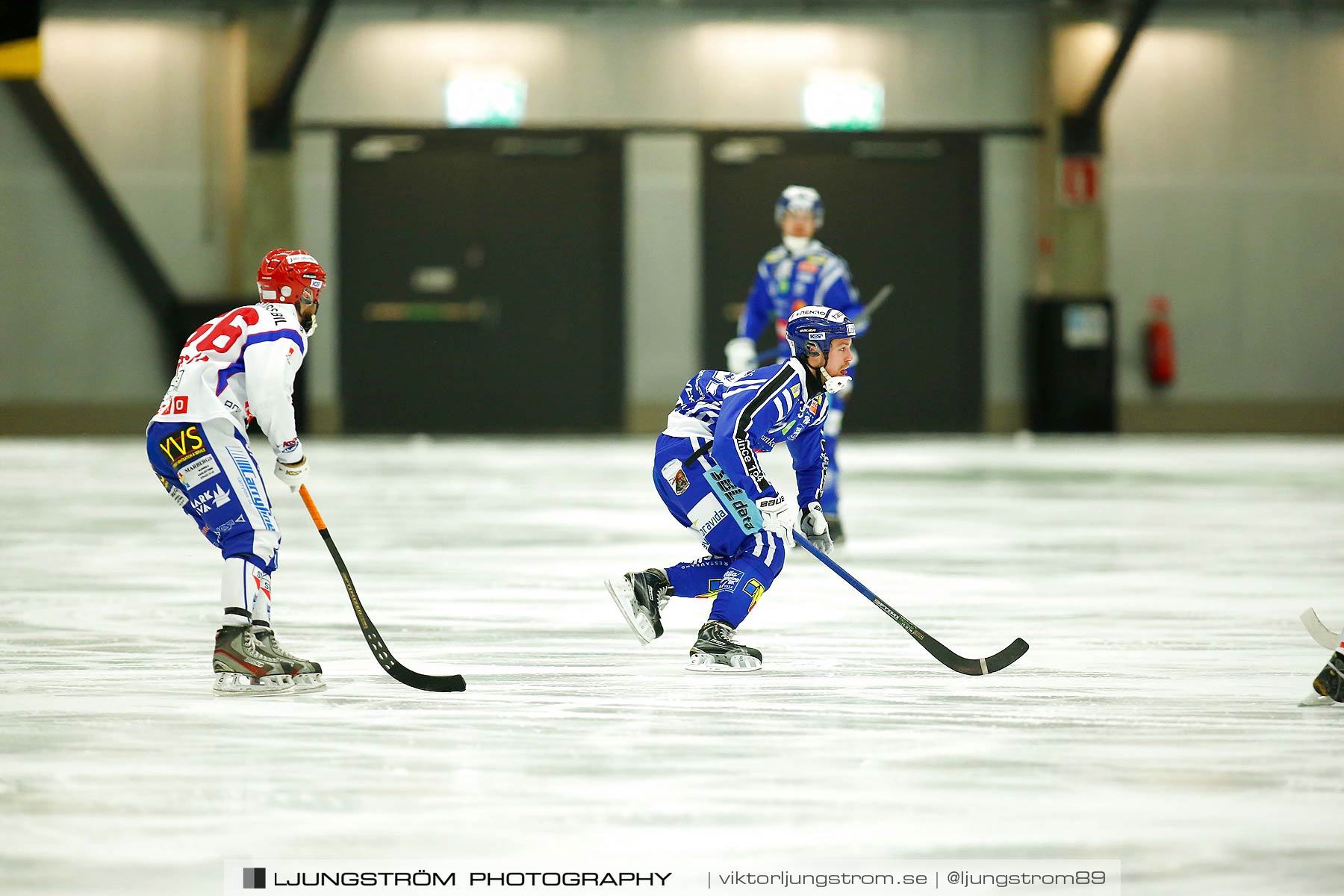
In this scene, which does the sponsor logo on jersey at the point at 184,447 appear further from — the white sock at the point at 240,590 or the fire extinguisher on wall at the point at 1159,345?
the fire extinguisher on wall at the point at 1159,345

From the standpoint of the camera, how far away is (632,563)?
8508 mm

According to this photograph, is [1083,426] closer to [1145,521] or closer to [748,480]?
[1145,521]

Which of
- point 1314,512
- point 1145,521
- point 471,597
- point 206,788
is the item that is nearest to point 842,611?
point 471,597

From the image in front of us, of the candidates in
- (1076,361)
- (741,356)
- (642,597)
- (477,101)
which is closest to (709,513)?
(642,597)

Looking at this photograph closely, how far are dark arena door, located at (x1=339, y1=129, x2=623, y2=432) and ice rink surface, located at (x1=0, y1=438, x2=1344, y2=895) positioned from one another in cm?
1057

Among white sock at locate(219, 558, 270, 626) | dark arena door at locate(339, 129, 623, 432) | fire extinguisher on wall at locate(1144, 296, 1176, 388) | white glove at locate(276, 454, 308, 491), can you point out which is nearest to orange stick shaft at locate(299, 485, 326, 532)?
white glove at locate(276, 454, 308, 491)

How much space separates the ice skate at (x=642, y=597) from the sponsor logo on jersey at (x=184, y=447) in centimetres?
134

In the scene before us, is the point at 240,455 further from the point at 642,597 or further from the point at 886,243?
the point at 886,243

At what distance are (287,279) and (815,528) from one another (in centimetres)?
175

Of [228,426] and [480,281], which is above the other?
[480,281]

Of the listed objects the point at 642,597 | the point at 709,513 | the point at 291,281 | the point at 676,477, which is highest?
the point at 291,281

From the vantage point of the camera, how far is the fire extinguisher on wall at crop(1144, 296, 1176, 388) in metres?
21.5

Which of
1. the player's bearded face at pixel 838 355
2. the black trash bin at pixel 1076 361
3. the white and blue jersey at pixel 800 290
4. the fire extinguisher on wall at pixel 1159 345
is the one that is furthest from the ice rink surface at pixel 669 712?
the fire extinguisher on wall at pixel 1159 345

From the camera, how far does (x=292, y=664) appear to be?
524 cm
